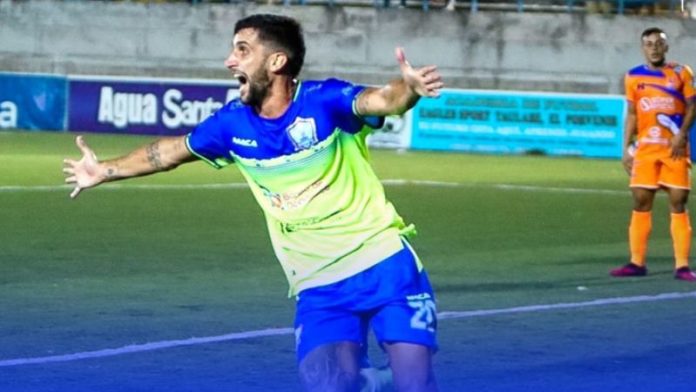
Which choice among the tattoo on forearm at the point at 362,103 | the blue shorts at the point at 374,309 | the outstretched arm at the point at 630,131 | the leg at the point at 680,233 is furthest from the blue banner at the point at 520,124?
the tattoo on forearm at the point at 362,103

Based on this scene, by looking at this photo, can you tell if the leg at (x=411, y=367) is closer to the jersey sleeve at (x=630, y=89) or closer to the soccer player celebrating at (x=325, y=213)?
the soccer player celebrating at (x=325, y=213)

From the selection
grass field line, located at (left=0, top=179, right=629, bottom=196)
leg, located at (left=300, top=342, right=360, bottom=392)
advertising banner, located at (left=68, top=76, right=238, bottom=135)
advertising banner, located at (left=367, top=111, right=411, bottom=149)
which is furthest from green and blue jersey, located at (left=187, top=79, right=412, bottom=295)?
advertising banner, located at (left=68, top=76, right=238, bottom=135)

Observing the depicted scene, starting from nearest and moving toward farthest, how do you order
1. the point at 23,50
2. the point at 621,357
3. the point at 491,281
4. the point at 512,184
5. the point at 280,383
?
the point at 280,383, the point at 621,357, the point at 491,281, the point at 512,184, the point at 23,50

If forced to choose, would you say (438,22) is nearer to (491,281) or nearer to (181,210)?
(181,210)

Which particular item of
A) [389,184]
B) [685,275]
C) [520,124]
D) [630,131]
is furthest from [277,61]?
[520,124]

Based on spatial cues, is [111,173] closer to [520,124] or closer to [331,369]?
[331,369]

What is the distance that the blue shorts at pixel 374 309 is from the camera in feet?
19.9

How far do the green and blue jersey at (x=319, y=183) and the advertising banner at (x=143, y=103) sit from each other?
83.9ft

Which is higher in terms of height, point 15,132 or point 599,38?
point 599,38

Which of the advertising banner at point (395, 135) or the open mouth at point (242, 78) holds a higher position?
the open mouth at point (242, 78)

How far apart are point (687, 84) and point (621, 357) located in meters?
4.43

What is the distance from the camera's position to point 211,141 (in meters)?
6.46

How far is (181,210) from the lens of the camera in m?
18.6

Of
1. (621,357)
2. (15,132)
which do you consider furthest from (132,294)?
(15,132)
